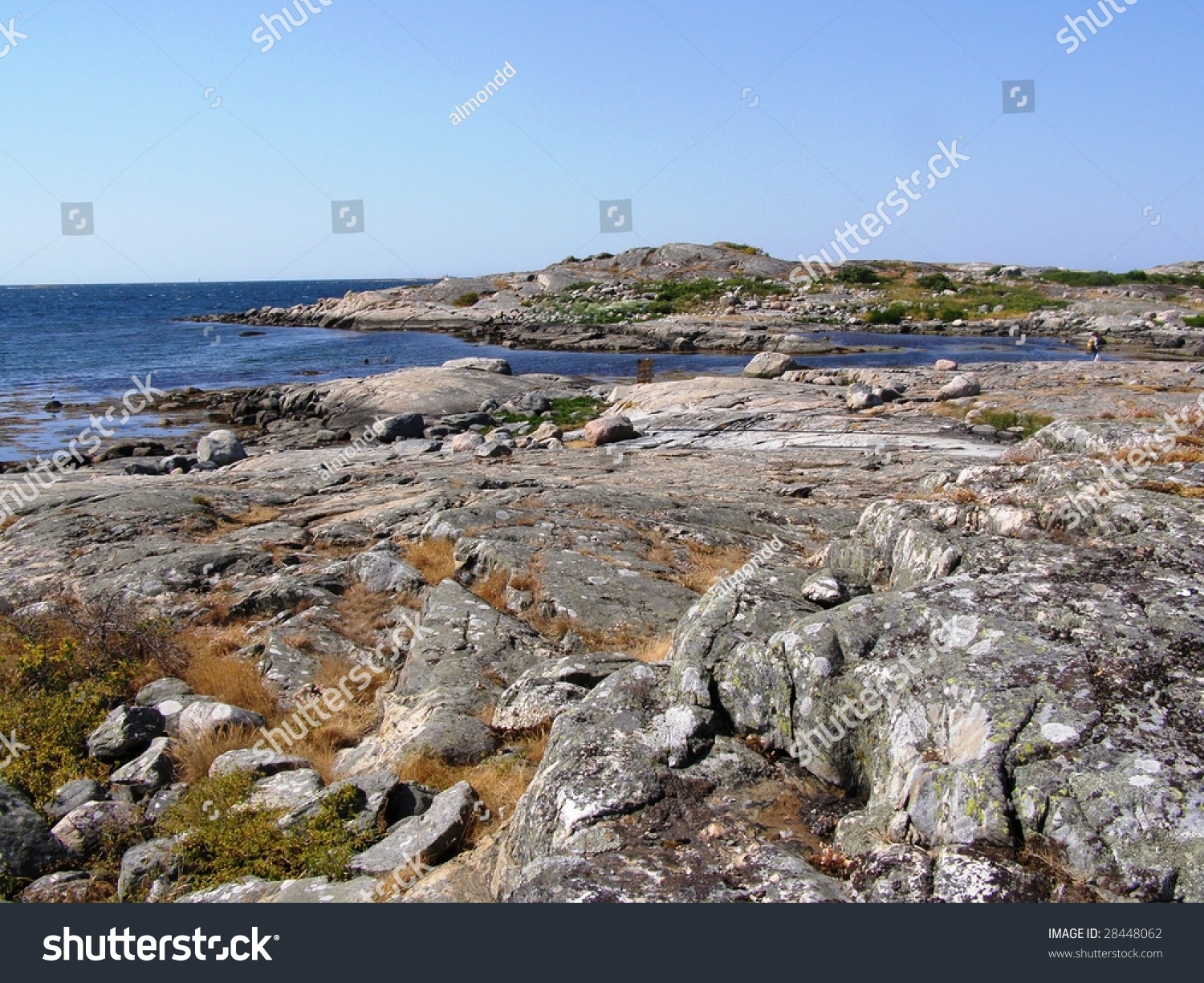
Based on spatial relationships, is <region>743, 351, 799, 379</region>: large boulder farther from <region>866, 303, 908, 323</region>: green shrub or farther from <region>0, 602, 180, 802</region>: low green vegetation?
<region>866, 303, 908, 323</region>: green shrub

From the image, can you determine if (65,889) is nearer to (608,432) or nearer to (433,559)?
(433,559)

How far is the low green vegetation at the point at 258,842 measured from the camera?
6371 millimetres

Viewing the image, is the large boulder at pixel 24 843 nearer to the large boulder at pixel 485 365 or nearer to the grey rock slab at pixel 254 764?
the grey rock slab at pixel 254 764

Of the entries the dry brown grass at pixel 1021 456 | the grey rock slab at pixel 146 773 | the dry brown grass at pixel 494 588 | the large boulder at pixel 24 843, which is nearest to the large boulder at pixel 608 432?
the dry brown grass at pixel 494 588

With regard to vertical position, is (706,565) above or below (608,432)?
below

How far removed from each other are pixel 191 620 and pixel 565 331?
6537cm

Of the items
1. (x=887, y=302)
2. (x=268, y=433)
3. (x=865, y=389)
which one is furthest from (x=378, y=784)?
(x=887, y=302)

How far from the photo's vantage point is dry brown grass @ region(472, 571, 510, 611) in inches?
432

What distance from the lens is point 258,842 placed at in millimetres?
6641

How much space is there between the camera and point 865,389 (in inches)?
1131

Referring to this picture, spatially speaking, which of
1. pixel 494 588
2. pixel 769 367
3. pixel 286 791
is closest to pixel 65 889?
pixel 286 791

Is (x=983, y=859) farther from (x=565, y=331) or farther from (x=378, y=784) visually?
(x=565, y=331)

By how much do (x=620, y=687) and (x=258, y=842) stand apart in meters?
3.25

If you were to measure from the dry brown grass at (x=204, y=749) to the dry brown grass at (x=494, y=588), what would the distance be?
342 centimetres
